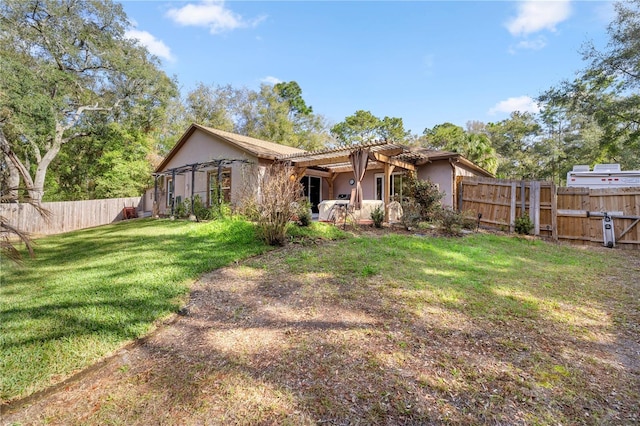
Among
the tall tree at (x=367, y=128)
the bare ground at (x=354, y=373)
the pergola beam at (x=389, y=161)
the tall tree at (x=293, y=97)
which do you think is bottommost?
the bare ground at (x=354, y=373)

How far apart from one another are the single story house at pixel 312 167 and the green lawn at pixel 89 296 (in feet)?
14.9

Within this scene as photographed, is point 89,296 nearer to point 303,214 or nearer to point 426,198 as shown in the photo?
point 303,214

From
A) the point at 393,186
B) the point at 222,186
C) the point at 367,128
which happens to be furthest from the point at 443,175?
the point at 367,128

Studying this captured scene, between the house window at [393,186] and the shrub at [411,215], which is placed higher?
the house window at [393,186]

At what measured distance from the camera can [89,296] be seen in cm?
413

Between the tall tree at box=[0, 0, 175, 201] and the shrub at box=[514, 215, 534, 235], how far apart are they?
19.7 metres

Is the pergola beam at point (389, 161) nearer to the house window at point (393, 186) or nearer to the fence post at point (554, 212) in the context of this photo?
the house window at point (393, 186)

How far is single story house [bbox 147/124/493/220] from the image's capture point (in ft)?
34.2

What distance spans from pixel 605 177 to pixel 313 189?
11043 millimetres

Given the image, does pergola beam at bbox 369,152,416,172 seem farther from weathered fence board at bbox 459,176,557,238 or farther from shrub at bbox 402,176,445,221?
weathered fence board at bbox 459,176,557,238

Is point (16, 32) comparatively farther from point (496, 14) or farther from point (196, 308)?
point (496, 14)

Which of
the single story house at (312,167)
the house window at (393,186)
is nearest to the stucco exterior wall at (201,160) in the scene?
the single story house at (312,167)

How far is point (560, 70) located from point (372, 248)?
1508cm

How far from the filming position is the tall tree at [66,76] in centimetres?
1400
